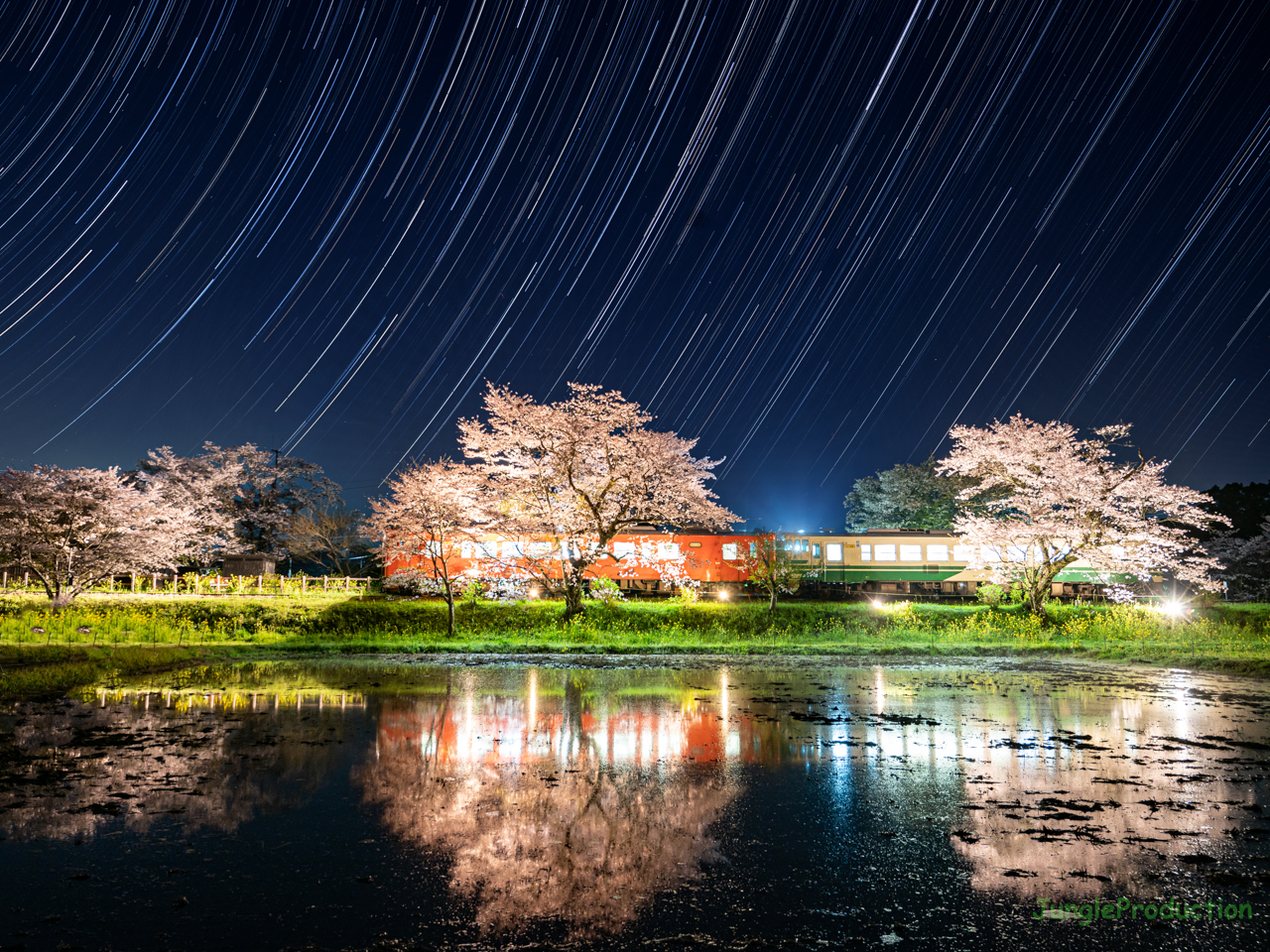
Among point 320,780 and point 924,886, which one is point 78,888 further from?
point 924,886

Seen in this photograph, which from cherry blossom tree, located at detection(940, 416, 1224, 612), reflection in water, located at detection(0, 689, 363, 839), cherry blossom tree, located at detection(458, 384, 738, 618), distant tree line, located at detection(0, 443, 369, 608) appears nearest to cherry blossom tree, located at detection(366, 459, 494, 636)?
cherry blossom tree, located at detection(458, 384, 738, 618)

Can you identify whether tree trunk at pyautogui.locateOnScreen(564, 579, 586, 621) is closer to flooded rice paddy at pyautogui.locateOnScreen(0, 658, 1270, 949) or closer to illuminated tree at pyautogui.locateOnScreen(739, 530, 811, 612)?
illuminated tree at pyautogui.locateOnScreen(739, 530, 811, 612)

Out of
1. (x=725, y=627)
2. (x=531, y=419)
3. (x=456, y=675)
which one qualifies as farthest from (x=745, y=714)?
(x=531, y=419)

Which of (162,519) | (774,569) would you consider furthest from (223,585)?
(774,569)

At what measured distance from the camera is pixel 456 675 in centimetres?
1360

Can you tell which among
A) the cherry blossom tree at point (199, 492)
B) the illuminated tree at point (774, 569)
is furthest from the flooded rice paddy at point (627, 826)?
the cherry blossom tree at point (199, 492)

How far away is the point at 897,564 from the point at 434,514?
26076mm

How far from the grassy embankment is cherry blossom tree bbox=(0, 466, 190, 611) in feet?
3.28

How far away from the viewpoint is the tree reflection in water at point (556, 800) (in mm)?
4078

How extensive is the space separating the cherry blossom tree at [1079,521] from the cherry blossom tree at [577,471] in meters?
11.0

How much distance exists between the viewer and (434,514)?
22.8 m

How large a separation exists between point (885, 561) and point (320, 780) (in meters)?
37.0

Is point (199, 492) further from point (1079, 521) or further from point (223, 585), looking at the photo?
point (1079, 521)

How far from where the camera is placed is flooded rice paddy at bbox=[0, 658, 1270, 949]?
3678 millimetres
